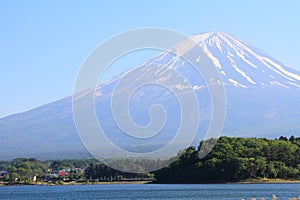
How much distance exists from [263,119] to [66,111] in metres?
32.8

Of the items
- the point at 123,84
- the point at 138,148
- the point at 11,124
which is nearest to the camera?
the point at 138,148

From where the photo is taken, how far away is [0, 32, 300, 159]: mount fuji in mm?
110713

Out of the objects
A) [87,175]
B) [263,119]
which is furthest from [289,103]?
[87,175]

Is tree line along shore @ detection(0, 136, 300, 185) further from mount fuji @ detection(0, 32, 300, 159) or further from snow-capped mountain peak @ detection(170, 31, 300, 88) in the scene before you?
snow-capped mountain peak @ detection(170, 31, 300, 88)

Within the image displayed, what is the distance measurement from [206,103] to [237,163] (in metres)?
58.0

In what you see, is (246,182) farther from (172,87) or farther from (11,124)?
(11,124)

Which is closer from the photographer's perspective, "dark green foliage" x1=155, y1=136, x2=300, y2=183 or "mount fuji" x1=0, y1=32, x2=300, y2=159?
"dark green foliage" x1=155, y1=136, x2=300, y2=183

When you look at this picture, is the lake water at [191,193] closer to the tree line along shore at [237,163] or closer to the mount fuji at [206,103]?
the tree line along shore at [237,163]

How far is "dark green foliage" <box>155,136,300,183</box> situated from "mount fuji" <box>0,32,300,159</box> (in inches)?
1316

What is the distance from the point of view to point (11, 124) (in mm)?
141000

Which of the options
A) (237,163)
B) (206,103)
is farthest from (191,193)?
(206,103)

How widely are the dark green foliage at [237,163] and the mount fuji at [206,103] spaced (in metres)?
33.4

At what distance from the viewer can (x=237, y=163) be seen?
62.7 m

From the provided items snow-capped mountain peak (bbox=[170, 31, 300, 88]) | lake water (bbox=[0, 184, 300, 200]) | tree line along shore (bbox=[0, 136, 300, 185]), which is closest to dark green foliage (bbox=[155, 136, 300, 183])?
tree line along shore (bbox=[0, 136, 300, 185])
